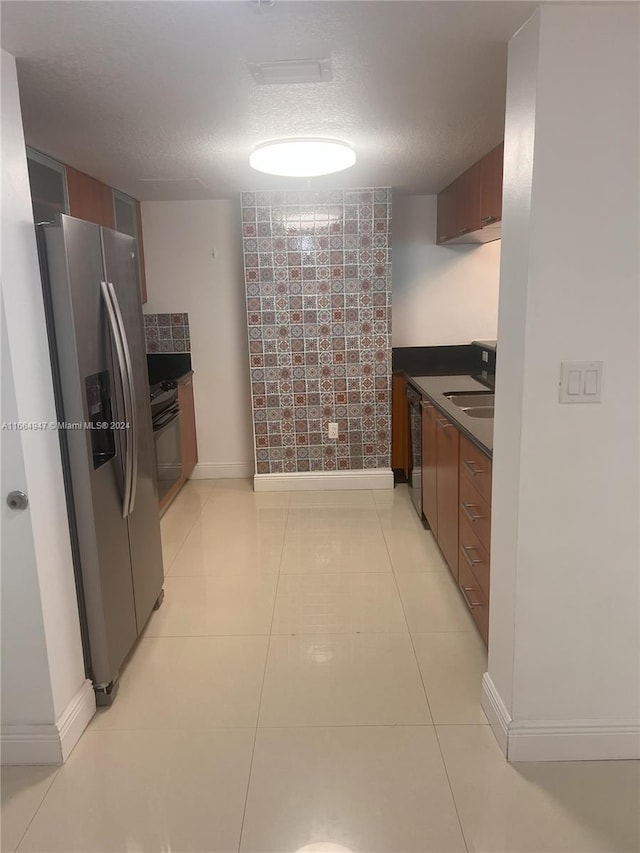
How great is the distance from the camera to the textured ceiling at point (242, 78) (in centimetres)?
155

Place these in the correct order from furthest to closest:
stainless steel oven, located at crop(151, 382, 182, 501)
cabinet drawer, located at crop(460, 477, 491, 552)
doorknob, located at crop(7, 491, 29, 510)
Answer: stainless steel oven, located at crop(151, 382, 182, 501)
cabinet drawer, located at crop(460, 477, 491, 552)
doorknob, located at crop(7, 491, 29, 510)

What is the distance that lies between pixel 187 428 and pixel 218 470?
1.87ft

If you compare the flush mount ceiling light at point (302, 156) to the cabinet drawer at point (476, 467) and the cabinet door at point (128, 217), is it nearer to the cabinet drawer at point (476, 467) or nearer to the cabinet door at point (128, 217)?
the cabinet door at point (128, 217)

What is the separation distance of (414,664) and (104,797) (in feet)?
4.04

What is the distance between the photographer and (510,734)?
1.91 meters

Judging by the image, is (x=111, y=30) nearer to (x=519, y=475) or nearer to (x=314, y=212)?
(x=519, y=475)

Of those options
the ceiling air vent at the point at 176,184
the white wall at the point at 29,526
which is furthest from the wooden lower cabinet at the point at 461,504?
the ceiling air vent at the point at 176,184

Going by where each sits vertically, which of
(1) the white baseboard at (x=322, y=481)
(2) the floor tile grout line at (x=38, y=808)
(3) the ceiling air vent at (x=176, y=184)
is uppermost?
(3) the ceiling air vent at (x=176, y=184)

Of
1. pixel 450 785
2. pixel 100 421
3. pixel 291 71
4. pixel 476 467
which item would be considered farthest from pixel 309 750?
pixel 291 71

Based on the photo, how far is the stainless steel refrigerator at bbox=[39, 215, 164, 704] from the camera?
6.47 ft

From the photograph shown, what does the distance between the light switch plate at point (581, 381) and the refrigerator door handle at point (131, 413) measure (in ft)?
5.08

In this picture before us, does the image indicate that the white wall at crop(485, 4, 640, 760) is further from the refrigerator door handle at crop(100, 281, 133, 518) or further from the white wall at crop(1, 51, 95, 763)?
the white wall at crop(1, 51, 95, 763)

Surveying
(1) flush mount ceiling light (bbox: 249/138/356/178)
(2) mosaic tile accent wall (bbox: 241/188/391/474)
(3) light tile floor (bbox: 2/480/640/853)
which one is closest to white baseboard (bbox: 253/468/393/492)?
(2) mosaic tile accent wall (bbox: 241/188/391/474)

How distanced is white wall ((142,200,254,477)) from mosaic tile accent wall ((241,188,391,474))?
Result: 17.5 inches
